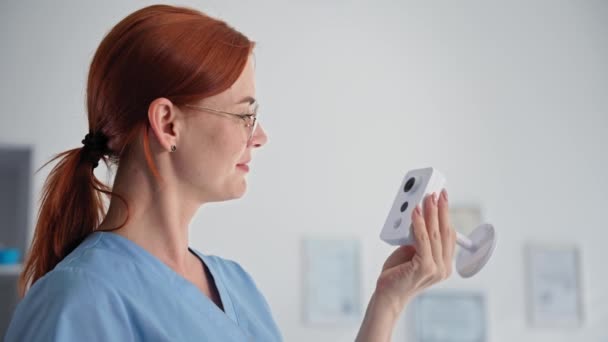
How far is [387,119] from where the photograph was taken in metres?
2.71

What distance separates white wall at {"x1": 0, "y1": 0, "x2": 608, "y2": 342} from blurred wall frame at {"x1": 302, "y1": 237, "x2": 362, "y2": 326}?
4 cm

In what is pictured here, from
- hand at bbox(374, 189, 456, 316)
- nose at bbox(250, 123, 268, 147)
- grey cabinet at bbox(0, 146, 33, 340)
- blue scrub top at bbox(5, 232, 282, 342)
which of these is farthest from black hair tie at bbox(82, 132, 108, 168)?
grey cabinet at bbox(0, 146, 33, 340)

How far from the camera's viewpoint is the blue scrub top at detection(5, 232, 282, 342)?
750mm

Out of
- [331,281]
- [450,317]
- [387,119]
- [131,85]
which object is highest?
[387,119]

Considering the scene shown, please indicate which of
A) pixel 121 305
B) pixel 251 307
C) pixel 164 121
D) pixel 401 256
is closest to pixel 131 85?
pixel 164 121

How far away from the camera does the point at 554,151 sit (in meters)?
2.88

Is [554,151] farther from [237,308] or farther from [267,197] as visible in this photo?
[237,308]

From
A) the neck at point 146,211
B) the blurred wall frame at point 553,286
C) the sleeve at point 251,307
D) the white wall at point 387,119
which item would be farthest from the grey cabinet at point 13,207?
the blurred wall frame at point 553,286

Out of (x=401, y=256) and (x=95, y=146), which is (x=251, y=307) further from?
(x=95, y=146)

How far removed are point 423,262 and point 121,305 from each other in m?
0.46

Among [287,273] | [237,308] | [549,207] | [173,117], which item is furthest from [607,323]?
[173,117]

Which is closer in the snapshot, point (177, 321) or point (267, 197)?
point (177, 321)

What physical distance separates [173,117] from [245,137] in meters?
0.12

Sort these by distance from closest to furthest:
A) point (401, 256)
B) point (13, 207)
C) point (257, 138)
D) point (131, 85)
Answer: point (131, 85)
point (257, 138)
point (401, 256)
point (13, 207)
